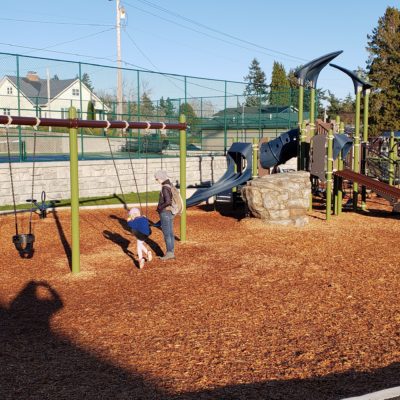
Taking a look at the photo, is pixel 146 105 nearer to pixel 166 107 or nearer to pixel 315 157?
pixel 166 107

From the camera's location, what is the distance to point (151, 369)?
4.54 metres

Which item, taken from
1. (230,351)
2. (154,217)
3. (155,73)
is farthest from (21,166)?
(230,351)

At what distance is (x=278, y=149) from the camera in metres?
15.1

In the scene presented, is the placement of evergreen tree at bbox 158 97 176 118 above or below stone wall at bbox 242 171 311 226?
above

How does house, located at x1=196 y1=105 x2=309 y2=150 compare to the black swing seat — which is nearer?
the black swing seat

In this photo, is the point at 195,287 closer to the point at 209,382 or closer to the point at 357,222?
the point at 209,382

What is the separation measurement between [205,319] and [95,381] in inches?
74.9

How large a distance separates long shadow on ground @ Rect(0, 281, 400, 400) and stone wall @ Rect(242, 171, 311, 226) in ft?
24.3

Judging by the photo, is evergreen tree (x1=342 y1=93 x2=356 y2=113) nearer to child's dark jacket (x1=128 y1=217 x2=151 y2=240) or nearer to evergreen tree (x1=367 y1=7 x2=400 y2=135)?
evergreen tree (x1=367 y1=7 x2=400 y2=135)

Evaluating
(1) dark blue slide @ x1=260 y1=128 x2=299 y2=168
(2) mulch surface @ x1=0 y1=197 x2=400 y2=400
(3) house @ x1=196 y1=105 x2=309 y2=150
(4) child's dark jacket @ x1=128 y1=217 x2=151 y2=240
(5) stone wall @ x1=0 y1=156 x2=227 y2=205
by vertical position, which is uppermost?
(3) house @ x1=196 y1=105 x2=309 y2=150

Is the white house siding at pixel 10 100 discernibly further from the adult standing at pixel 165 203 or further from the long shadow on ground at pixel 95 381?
the long shadow on ground at pixel 95 381

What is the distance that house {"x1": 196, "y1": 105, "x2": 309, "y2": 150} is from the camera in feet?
86.0

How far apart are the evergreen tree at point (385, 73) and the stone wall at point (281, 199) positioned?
3264 centimetres

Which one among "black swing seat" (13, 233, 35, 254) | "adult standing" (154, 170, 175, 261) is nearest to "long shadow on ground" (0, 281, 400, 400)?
"black swing seat" (13, 233, 35, 254)
